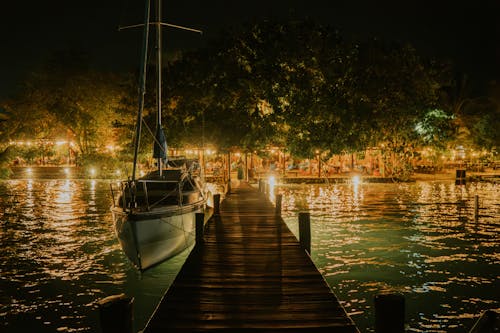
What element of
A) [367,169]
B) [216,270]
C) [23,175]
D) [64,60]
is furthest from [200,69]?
[23,175]

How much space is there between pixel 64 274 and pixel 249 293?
7490mm

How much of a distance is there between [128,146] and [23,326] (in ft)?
99.4

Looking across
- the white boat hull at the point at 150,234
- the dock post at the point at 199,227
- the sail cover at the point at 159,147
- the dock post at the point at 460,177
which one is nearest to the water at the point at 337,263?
the white boat hull at the point at 150,234

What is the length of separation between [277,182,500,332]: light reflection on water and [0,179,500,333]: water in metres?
0.03

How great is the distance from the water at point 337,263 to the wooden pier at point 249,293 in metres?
1.74

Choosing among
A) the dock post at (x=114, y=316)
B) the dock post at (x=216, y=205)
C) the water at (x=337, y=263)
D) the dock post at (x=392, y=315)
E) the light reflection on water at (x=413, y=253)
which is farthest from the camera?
the dock post at (x=216, y=205)

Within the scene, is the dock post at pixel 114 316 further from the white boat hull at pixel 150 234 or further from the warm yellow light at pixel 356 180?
the warm yellow light at pixel 356 180

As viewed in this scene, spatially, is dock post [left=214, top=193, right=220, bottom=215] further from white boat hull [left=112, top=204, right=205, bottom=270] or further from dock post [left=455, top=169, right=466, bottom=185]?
dock post [left=455, top=169, right=466, bottom=185]

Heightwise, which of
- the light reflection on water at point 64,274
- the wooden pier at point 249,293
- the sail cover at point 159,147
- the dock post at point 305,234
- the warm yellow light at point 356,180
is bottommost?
the light reflection on water at point 64,274

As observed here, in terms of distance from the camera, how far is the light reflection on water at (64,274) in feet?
31.8

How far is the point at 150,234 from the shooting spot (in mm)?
12609

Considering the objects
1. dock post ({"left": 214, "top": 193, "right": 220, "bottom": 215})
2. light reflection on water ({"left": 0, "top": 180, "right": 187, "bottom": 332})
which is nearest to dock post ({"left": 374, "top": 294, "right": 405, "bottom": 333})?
light reflection on water ({"left": 0, "top": 180, "right": 187, "bottom": 332})

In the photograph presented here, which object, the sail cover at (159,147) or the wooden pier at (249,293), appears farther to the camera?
the sail cover at (159,147)

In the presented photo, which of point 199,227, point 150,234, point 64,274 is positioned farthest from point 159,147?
point 64,274
